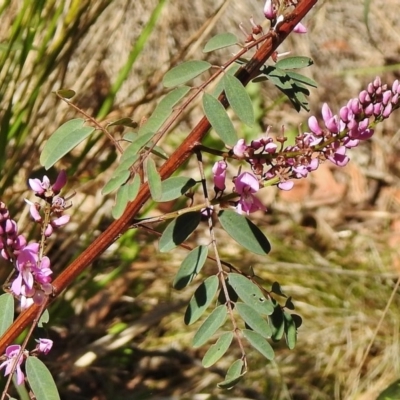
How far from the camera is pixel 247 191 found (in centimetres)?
80

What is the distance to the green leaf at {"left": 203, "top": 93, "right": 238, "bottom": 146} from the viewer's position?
2.59 feet

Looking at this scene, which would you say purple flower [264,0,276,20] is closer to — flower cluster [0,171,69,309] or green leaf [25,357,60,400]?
flower cluster [0,171,69,309]

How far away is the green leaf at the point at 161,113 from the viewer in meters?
0.80

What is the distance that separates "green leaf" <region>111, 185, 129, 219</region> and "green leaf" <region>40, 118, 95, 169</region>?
0.10 m

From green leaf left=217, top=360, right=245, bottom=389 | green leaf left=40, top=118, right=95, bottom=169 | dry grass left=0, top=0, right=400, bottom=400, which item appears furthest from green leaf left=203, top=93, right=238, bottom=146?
dry grass left=0, top=0, right=400, bottom=400

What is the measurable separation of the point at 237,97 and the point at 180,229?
16 cm

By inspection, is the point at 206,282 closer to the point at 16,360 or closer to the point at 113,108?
Result: the point at 16,360

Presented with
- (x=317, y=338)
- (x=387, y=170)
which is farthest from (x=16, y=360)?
(x=387, y=170)

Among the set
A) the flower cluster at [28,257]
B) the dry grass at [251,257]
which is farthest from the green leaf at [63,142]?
the dry grass at [251,257]

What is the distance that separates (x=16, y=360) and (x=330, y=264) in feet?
4.96

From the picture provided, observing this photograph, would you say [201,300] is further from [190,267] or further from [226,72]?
[226,72]

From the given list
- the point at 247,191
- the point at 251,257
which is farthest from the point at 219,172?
the point at 251,257

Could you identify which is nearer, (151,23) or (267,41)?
(267,41)

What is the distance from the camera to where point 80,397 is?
1788 millimetres
